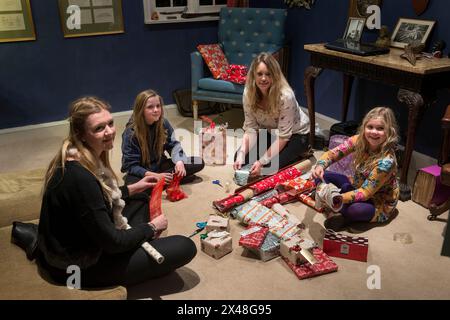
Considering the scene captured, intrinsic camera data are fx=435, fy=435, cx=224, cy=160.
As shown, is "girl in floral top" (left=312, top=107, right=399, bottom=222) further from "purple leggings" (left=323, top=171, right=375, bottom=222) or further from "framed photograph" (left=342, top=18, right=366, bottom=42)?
"framed photograph" (left=342, top=18, right=366, bottom=42)

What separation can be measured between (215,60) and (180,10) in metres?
0.72

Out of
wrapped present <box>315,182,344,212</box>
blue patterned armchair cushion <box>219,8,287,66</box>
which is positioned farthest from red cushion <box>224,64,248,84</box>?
wrapped present <box>315,182,344,212</box>

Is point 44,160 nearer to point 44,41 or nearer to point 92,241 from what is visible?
point 44,41

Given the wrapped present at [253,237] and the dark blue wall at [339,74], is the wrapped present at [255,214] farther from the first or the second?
the dark blue wall at [339,74]

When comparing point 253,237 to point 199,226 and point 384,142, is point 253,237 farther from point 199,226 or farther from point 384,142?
point 384,142

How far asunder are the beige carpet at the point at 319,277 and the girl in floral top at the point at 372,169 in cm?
13

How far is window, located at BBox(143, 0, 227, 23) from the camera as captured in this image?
4254 millimetres

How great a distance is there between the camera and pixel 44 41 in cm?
390

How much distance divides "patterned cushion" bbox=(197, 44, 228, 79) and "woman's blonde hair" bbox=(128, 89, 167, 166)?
1358 millimetres

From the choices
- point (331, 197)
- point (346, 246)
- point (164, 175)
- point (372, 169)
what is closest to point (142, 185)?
point (164, 175)

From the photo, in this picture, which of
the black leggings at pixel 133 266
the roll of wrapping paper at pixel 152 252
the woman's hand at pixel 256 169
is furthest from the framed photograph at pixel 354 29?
the roll of wrapping paper at pixel 152 252
